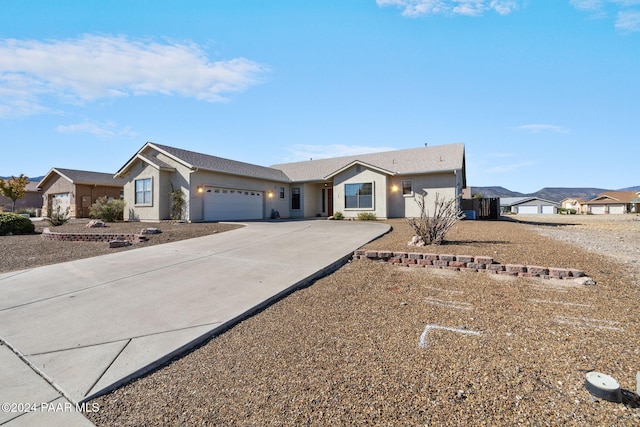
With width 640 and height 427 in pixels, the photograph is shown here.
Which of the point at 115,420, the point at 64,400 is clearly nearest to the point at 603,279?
the point at 115,420

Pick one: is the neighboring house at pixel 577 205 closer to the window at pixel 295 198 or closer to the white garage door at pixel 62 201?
the window at pixel 295 198

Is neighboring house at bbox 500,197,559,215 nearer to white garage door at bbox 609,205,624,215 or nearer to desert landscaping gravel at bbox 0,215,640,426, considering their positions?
white garage door at bbox 609,205,624,215

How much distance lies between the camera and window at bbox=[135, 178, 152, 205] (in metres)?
17.2

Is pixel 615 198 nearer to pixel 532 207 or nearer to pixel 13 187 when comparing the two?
pixel 532 207

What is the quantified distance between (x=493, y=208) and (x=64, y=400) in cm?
2237

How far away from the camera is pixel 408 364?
2.62 metres

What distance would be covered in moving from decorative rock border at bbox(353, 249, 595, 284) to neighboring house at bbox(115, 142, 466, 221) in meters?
12.2

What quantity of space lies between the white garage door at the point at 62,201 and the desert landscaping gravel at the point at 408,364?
95.7ft

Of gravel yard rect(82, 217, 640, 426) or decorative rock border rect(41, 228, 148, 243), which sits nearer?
gravel yard rect(82, 217, 640, 426)

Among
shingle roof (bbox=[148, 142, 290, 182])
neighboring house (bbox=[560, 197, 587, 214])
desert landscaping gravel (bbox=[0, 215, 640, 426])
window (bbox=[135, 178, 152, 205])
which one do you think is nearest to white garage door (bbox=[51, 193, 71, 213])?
window (bbox=[135, 178, 152, 205])

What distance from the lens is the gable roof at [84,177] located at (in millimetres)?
23812

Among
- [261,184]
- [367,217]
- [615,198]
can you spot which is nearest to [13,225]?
[261,184]

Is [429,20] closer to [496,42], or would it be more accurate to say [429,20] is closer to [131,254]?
[496,42]

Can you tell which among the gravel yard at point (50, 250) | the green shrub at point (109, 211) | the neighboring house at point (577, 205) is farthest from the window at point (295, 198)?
the neighboring house at point (577, 205)
